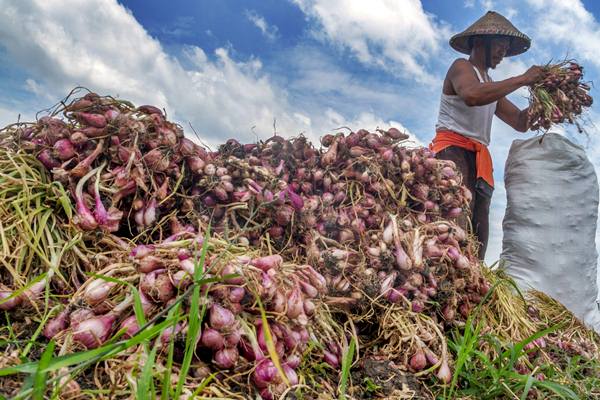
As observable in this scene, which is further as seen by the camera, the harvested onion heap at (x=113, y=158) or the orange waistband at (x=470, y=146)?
the orange waistband at (x=470, y=146)

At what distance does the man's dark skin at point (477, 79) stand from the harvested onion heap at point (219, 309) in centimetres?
194

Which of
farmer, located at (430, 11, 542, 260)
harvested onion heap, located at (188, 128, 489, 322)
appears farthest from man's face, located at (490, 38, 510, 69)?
harvested onion heap, located at (188, 128, 489, 322)

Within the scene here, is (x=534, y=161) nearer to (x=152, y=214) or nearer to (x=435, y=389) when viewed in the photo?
(x=435, y=389)

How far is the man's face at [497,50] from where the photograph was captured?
3.16m

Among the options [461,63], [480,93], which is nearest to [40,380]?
[480,93]

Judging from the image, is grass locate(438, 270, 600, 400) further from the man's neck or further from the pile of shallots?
the man's neck

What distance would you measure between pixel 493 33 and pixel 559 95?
1.91 feet

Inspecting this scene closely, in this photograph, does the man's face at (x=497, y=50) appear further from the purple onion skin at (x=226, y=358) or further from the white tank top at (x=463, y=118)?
the purple onion skin at (x=226, y=358)

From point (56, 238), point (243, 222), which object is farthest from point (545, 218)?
point (56, 238)

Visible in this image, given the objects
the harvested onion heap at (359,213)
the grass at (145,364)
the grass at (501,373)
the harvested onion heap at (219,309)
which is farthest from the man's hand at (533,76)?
the grass at (145,364)

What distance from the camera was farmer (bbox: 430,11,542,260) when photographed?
277cm

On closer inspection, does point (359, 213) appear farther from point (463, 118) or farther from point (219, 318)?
point (463, 118)

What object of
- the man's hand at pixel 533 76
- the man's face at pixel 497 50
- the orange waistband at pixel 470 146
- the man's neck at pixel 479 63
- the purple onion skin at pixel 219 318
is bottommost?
the purple onion skin at pixel 219 318

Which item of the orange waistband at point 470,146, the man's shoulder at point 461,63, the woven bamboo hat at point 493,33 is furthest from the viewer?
the woven bamboo hat at point 493,33
